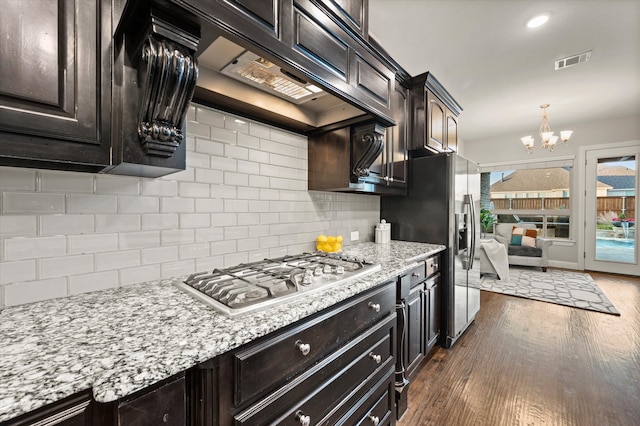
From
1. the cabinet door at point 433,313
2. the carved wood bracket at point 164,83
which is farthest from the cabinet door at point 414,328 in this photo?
the carved wood bracket at point 164,83

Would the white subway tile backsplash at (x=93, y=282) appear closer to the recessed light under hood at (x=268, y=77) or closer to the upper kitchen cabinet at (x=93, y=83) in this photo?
the upper kitchen cabinet at (x=93, y=83)

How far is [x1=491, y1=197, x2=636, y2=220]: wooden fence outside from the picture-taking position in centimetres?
532

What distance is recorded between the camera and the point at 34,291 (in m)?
1.01

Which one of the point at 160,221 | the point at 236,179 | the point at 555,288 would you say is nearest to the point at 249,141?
the point at 236,179

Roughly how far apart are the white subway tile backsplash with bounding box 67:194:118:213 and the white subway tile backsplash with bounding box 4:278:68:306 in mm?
281

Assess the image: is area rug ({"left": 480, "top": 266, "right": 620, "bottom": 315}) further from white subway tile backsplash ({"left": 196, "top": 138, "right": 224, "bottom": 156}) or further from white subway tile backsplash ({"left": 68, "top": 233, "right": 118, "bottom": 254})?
white subway tile backsplash ({"left": 68, "top": 233, "right": 118, "bottom": 254})

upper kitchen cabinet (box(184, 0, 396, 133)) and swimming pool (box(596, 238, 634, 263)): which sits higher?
upper kitchen cabinet (box(184, 0, 396, 133))

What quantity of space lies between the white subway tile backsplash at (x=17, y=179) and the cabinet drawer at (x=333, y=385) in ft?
3.59

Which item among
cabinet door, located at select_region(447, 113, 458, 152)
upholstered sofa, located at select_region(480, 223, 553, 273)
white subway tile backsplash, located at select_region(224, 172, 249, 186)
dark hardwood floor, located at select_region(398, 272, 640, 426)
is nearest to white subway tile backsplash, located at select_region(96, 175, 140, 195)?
white subway tile backsplash, located at select_region(224, 172, 249, 186)

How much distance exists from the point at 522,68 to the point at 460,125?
241cm

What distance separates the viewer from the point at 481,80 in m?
3.67

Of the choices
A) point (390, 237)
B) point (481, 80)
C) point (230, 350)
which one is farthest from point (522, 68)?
point (230, 350)

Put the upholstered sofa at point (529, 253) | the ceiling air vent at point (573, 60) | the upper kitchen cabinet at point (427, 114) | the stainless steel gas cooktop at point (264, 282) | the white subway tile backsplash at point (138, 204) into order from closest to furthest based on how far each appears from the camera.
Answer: the stainless steel gas cooktop at point (264, 282), the white subway tile backsplash at point (138, 204), the upper kitchen cabinet at point (427, 114), the ceiling air vent at point (573, 60), the upholstered sofa at point (529, 253)

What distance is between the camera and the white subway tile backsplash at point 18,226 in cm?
96
